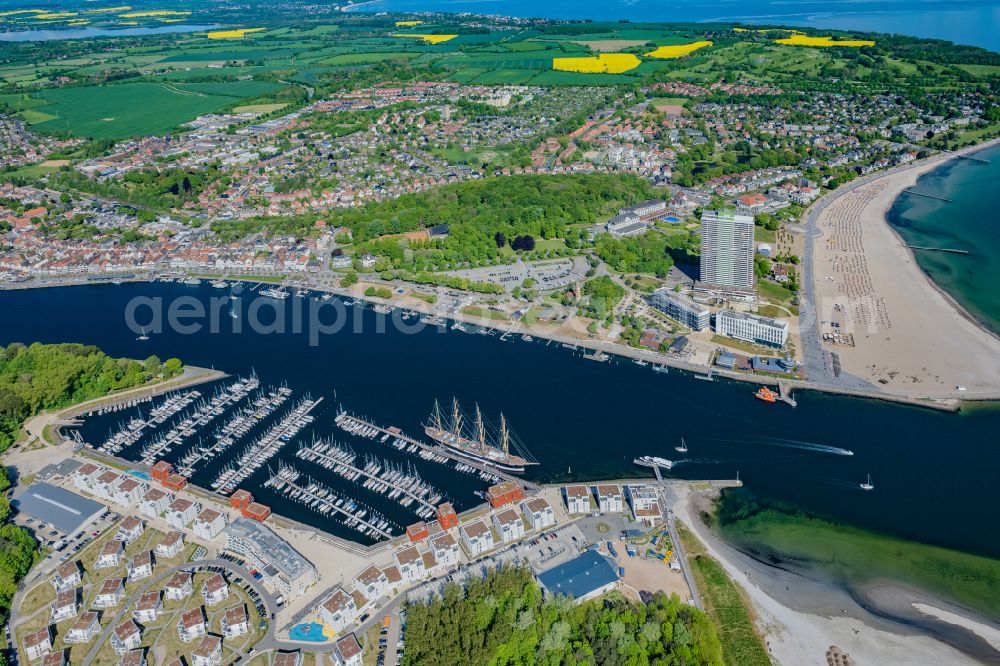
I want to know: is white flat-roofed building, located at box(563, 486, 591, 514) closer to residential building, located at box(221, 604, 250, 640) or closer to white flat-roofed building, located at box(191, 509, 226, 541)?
residential building, located at box(221, 604, 250, 640)

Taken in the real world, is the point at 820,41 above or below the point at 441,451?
above

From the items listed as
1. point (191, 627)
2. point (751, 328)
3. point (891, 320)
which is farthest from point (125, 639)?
point (891, 320)

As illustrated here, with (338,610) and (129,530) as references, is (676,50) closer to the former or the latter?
(129,530)

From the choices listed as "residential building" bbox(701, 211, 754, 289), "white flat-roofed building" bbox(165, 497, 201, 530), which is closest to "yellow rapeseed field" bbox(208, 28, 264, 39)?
"residential building" bbox(701, 211, 754, 289)

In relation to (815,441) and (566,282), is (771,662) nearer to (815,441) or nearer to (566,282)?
(815,441)

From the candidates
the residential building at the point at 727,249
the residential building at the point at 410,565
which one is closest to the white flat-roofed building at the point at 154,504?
the residential building at the point at 410,565
